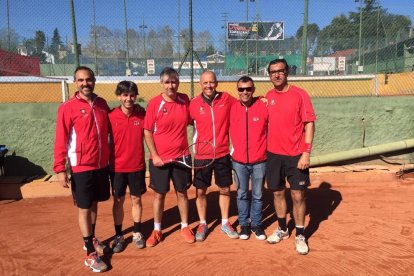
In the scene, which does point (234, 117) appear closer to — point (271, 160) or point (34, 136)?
point (271, 160)

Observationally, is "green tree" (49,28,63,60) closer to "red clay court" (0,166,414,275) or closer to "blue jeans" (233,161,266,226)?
"red clay court" (0,166,414,275)

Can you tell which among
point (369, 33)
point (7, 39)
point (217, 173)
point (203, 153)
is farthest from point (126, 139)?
point (369, 33)

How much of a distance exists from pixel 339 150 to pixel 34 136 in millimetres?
6308

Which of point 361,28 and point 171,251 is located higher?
point 361,28

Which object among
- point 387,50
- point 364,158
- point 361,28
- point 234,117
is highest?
point 361,28

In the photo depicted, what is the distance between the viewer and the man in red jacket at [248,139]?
4.27 m

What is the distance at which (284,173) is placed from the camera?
170 inches

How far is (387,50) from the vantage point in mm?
16109

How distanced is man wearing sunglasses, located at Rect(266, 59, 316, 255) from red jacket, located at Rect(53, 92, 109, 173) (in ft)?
6.38

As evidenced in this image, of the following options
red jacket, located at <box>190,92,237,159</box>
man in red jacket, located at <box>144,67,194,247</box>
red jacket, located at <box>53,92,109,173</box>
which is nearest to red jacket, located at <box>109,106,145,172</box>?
man in red jacket, located at <box>144,67,194,247</box>

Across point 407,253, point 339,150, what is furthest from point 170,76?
point 339,150

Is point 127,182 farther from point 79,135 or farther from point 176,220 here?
point 176,220

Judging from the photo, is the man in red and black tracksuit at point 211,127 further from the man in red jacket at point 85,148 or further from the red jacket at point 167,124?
the man in red jacket at point 85,148

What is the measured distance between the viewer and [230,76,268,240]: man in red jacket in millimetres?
4273
